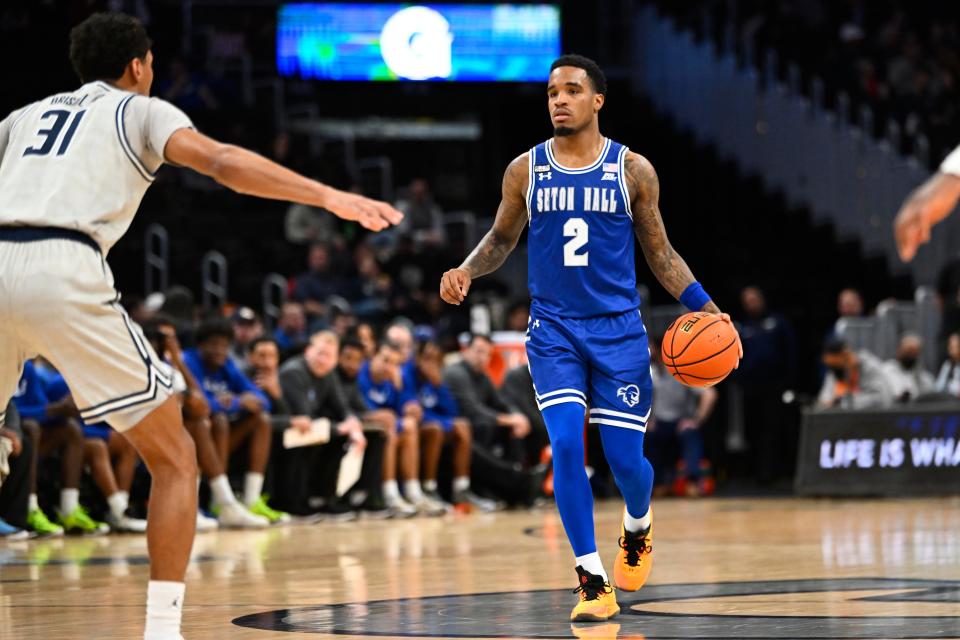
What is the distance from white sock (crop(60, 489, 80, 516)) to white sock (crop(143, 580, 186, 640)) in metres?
6.79

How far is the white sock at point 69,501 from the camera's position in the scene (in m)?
11.5

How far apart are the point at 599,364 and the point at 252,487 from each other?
653 centimetres

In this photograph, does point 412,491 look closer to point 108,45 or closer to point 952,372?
point 952,372

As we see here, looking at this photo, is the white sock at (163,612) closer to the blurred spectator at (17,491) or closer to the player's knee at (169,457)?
the player's knee at (169,457)

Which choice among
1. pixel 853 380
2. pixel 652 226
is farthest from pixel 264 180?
pixel 853 380

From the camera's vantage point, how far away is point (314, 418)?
13.5 m

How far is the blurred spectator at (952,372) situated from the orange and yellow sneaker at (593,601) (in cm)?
1076

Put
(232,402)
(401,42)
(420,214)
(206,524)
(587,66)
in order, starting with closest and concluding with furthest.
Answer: (587,66), (206,524), (232,402), (420,214), (401,42)

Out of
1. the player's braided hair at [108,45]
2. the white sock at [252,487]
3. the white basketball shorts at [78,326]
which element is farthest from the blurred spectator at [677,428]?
the white basketball shorts at [78,326]

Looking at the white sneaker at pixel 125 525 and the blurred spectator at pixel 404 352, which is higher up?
the blurred spectator at pixel 404 352

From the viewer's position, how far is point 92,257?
16.5ft

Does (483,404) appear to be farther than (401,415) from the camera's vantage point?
Yes

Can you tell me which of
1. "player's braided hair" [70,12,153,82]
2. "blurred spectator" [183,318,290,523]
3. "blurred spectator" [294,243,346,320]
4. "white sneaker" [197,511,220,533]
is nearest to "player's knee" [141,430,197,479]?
"player's braided hair" [70,12,153,82]

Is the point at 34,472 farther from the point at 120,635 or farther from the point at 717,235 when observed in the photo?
the point at 717,235
